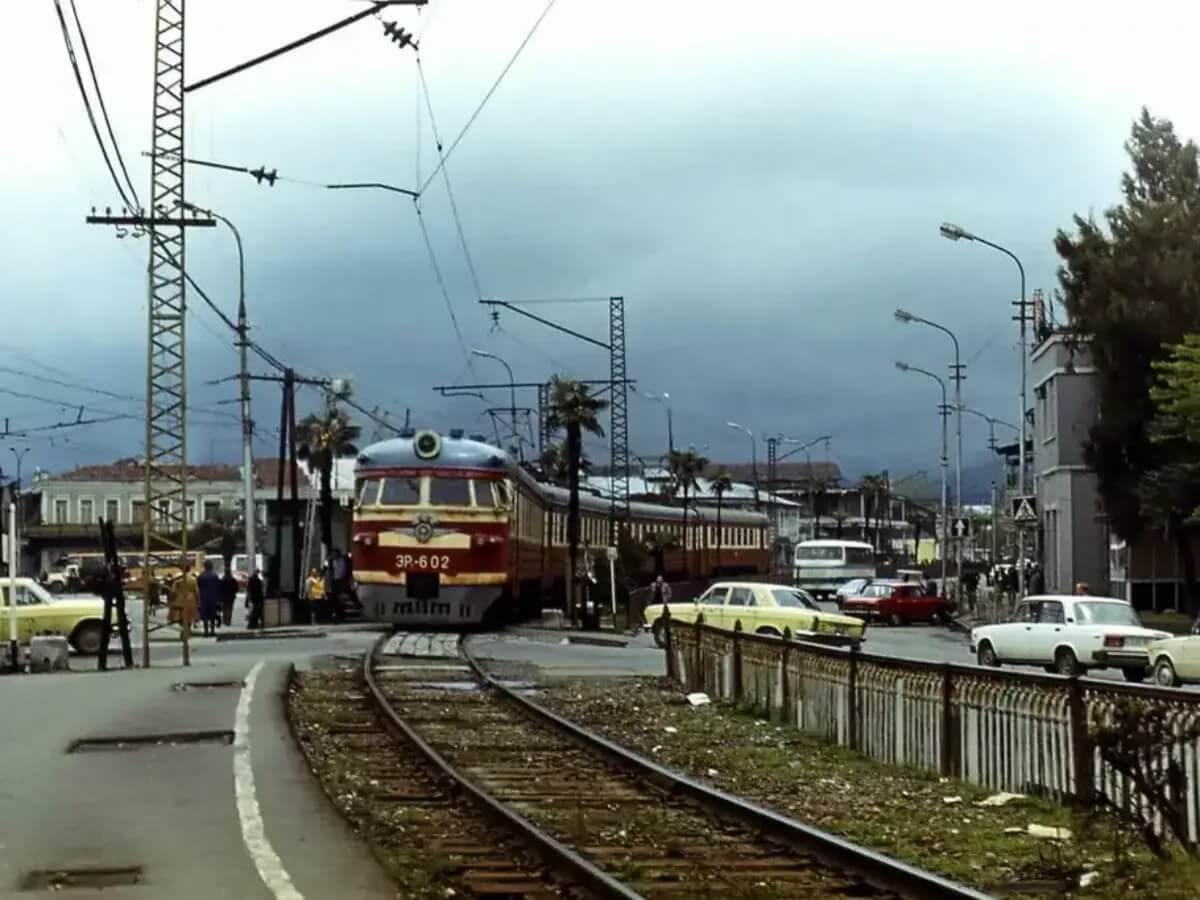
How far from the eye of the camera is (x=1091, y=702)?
38.0ft

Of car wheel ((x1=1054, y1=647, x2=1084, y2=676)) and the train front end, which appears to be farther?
the train front end

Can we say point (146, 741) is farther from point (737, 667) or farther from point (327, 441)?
point (327, 441)

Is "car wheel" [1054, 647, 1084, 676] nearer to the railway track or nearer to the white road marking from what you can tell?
the railway track

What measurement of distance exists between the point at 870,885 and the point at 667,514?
55.1 metres

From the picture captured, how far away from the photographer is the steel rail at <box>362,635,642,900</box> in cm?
938

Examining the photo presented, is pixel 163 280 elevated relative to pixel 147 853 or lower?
elevated

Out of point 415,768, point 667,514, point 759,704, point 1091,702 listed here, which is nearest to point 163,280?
point 759,704

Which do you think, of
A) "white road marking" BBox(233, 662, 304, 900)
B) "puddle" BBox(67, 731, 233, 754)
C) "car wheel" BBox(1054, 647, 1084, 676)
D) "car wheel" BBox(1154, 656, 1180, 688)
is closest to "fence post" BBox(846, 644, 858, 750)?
"white road marking" BBox(233, 662, 304, 900)

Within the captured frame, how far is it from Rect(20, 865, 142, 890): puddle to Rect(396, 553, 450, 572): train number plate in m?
26.1

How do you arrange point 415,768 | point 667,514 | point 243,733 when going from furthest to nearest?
1. point 667,514
2. point 243,733
3. point 415,768

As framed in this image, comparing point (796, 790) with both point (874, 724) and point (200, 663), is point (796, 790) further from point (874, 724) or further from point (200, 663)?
point (200, 663)

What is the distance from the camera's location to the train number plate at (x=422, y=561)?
3631 centimetres

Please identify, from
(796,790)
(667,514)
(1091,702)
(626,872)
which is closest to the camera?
(626,872)

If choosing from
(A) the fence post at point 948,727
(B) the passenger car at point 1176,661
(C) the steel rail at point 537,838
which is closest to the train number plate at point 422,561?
(B) the passenger car at point 1176,661
